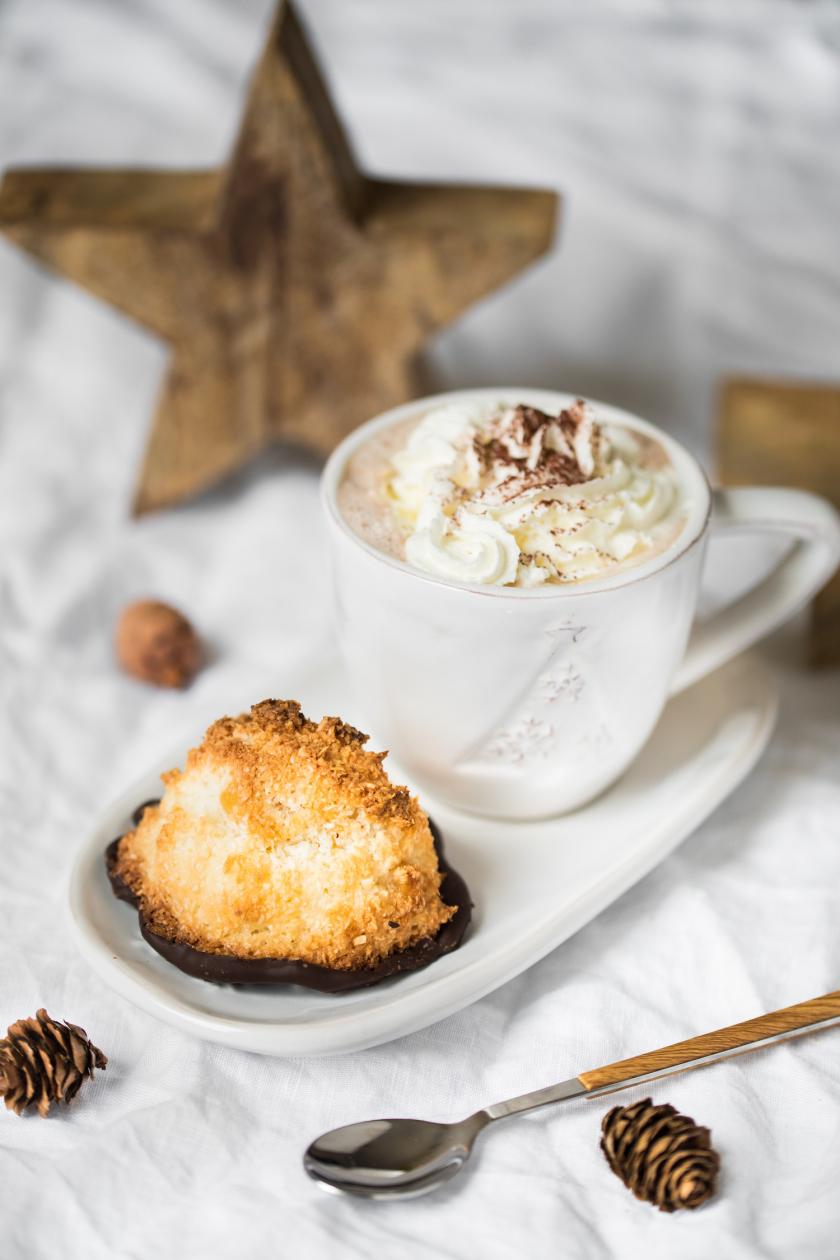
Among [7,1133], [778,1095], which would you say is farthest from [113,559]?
[778,1095]

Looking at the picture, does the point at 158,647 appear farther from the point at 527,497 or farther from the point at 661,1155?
the point at 661,1155

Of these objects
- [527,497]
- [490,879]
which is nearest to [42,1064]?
[490,879]

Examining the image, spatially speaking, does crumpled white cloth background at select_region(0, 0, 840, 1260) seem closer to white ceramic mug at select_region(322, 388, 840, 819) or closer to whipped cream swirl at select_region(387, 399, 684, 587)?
white ceramic mug at select_region(322, 388, 840, 819)

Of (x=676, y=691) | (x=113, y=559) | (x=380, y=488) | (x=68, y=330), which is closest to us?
(x=380, y=488)

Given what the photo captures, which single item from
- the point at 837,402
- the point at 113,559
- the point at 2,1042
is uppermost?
the point at 837,402

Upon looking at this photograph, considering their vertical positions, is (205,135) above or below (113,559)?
above

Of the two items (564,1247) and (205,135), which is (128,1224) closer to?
(564,1247)
